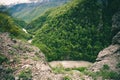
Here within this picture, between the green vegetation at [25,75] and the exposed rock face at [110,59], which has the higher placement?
the exposed rock face at [110,59]

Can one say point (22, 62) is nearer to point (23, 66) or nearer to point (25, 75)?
point (23, 66)

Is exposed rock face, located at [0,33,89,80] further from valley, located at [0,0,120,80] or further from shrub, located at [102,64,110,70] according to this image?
shrub, located at [102,64,110,70]

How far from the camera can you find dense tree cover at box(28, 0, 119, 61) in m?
84.8

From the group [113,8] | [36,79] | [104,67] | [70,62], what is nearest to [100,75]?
[104,67]

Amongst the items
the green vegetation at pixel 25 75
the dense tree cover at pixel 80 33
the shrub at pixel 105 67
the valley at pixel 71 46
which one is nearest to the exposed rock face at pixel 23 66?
the valley at pixel 71 46

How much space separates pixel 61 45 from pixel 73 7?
720 inches

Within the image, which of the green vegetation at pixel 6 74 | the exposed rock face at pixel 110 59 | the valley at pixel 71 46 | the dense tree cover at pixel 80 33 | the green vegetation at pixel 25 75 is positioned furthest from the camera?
the dense tree cover at pixel 80 33

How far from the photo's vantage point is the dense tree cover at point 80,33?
84750 millimetres

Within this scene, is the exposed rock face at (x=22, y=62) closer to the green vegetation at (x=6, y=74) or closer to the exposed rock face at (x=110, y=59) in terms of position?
the green vegetation at (x=6, y=74)

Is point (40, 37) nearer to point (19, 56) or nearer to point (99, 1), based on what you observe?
point (99, 1)

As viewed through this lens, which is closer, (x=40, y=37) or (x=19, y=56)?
(x=19, y=56)

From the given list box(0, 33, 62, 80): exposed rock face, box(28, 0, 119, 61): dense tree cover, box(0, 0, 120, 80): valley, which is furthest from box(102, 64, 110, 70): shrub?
box(28, 0, 119, 61): dense tree cover

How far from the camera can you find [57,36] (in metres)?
96.2

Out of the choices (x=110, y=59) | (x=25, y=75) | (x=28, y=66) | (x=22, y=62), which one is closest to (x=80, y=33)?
(x=110, y=59)
